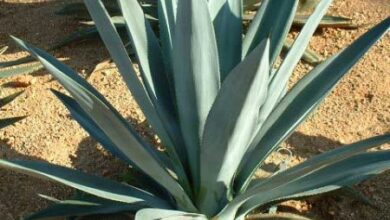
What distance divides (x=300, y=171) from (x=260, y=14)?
533mm

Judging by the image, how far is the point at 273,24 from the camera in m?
1.94

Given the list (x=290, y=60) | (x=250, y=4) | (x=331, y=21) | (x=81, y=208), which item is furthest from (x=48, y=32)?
(x=290, y=60)

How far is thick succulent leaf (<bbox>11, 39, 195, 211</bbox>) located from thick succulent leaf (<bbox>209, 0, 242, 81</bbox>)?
1.10 feet

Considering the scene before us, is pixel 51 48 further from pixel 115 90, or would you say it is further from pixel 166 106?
pixel 166 106

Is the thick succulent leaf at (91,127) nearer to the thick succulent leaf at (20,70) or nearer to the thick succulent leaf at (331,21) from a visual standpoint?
the thick succulent leaf at (20,70)

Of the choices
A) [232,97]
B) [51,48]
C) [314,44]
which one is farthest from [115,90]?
[232,97]

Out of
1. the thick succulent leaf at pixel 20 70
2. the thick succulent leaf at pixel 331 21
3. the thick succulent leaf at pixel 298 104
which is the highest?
the thick succulent leaf at pixel 298 104

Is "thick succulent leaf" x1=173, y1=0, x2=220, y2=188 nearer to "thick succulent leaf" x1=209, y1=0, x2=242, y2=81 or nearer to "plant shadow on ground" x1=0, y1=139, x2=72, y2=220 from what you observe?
"thick succulent leaf" x1=209, y1=0, x2=242, y2=81

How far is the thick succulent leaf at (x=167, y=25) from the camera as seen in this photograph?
189 centimetres

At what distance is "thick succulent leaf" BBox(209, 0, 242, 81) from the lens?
6.26 ft

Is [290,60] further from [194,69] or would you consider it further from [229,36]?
[194,69]

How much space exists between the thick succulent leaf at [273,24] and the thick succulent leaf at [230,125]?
0.17 m

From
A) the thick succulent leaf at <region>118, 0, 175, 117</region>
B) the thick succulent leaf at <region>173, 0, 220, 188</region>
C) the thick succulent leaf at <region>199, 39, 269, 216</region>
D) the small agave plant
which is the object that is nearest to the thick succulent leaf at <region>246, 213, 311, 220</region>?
the small agave plant

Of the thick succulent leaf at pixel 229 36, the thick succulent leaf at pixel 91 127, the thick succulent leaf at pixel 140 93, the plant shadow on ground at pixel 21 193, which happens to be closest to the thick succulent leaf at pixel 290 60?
the thick succulent leaf at pixel 229 36
